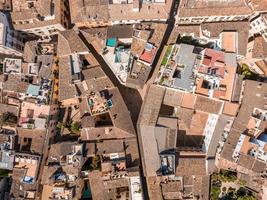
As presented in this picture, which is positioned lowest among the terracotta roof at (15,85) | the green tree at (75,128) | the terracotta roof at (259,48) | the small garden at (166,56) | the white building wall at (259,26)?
the green tree at (75,128)

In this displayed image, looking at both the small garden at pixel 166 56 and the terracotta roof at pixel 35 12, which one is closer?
the small garden at pixel 166 56

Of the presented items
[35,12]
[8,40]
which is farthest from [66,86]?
[35,12]

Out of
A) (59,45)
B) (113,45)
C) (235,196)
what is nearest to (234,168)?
(235,196)

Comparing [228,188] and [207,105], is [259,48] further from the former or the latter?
[228,188]

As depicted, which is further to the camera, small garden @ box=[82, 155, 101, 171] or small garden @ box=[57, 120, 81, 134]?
small garden @ box=[57, 120, 81, 134]

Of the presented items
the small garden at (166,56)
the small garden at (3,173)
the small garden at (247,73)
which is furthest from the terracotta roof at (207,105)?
the small garden at (3,173)

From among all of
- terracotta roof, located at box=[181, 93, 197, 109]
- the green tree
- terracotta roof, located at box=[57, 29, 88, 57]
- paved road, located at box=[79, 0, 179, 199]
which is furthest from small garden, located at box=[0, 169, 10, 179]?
terracotta roof, located at box=[181, 93, 197, 109]

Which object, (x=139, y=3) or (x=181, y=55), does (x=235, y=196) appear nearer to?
(x=181, y=55)

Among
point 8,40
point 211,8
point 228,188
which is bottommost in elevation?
point 228,188

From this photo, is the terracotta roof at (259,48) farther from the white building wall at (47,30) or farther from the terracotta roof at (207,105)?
the white building wall at (47,30)

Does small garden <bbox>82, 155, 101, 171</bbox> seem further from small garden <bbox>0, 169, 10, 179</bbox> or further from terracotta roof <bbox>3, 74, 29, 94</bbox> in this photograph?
terracotta roof <bbox>3, 74, 29, 94</bbox>
